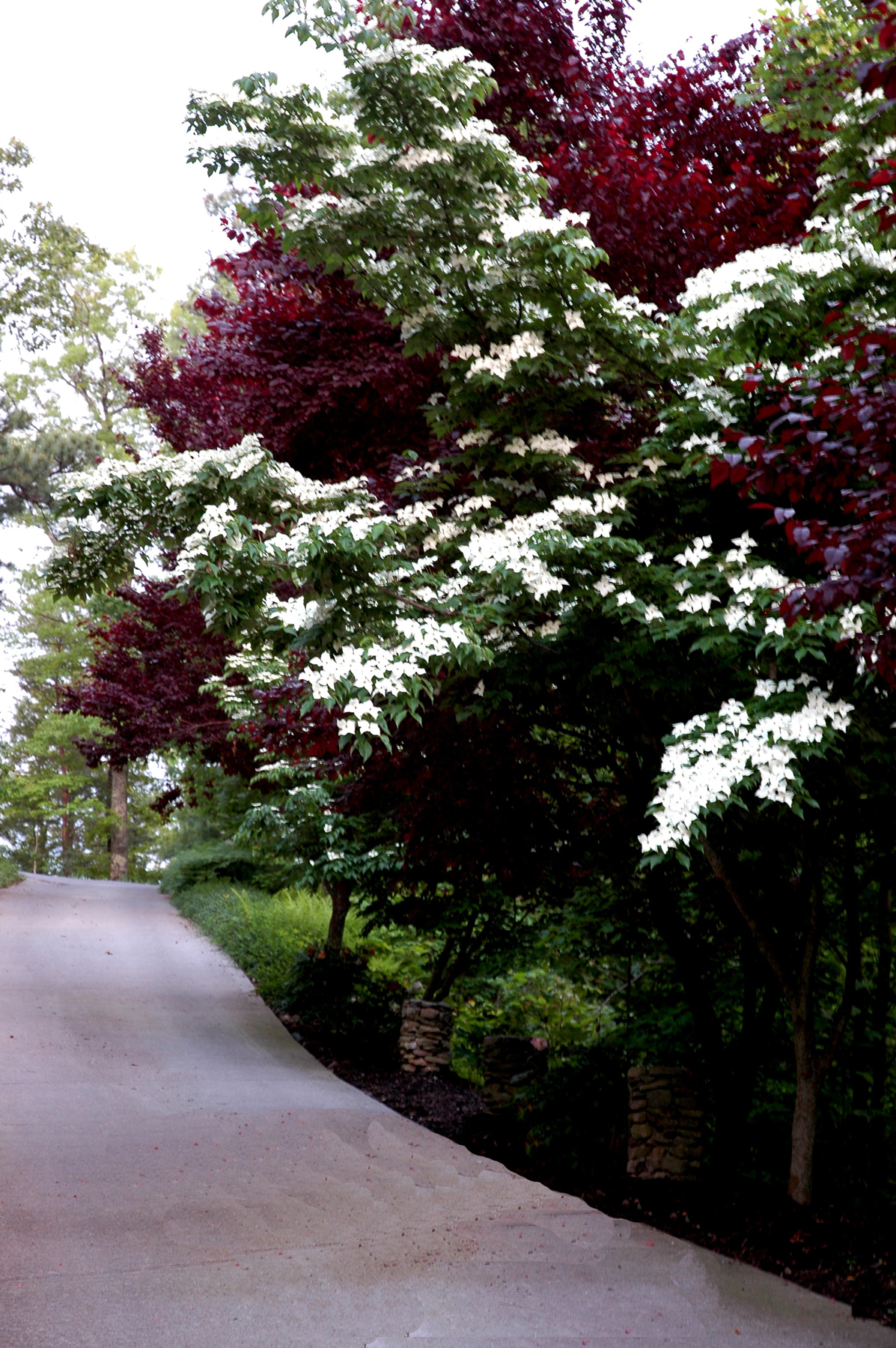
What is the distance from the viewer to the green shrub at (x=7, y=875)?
18219 millimetres

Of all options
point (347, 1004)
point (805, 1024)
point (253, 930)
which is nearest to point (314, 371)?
point (805, 1024)

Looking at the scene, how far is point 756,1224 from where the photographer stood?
172 inches

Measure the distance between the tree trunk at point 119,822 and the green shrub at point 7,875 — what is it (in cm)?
440

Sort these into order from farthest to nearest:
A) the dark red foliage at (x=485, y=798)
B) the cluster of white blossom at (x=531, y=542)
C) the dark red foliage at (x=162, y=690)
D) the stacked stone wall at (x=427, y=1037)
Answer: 1. the dark red foliage at (x=162, y=690)
2. the stacked stone wall at (x=427, y=1037)
3. the dark red foliage at (x=485, y=798)
4. the cluster of white blossom at (x=531, y=542)

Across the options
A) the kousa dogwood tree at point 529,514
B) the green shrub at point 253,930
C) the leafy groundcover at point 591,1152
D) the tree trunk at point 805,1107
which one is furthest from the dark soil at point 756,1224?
the green shrub at point 253,930

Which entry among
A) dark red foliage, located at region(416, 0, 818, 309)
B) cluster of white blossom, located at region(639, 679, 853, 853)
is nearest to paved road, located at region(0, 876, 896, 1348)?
cluster of white blossom, located at region(639, 679, 853, 853)

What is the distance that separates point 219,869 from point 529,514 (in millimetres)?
15245

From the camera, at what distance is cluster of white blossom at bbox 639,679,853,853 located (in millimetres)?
3195

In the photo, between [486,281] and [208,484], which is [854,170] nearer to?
[486,281]

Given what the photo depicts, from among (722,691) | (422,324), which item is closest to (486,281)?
(422,324)

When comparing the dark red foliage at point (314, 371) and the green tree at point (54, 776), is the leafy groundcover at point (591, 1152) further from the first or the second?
the green tree at point (54, 776)

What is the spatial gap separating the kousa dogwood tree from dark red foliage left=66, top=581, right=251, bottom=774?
454 centimetres

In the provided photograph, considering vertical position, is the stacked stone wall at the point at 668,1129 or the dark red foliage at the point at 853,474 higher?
the dark red foliage at the point at 853,474

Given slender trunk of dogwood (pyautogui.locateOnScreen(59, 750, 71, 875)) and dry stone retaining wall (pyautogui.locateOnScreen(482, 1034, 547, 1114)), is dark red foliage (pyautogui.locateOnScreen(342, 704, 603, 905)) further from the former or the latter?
slender trunk of dogwood (pyautogui.locateOnScreen(59, 750, 71, 875))
